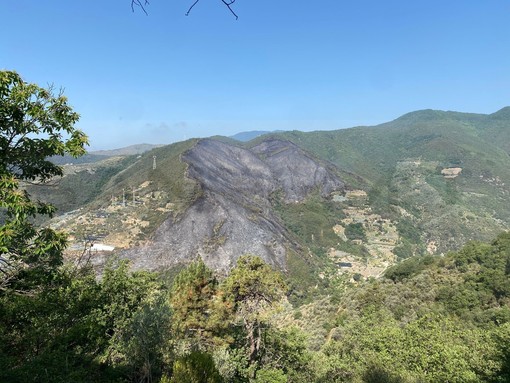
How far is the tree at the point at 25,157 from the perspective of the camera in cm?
798

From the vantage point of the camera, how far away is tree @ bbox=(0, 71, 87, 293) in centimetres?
798

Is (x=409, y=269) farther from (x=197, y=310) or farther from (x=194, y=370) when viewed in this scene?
(x=194, y=370)

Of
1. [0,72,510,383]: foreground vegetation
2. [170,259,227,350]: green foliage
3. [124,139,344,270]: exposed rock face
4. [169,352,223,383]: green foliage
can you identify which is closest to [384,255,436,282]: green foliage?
[0,72,510,383]: foreground vegetation

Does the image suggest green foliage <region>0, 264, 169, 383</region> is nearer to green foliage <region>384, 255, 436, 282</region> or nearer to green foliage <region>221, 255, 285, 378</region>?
green foliage <region>221, 255, 285, 378</region>

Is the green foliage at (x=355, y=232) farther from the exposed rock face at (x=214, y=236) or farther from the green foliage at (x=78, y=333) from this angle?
the green foliage at (x=78, y=333)

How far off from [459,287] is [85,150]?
205 feet

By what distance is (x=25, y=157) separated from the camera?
29.2 ft

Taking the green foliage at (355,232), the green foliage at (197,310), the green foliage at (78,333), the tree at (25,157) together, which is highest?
the tree at (25,157)

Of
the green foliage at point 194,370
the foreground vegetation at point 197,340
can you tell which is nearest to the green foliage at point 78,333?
the foreground vegetation at point 197,340

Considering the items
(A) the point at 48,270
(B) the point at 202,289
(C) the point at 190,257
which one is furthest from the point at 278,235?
(A) the point at 48,270

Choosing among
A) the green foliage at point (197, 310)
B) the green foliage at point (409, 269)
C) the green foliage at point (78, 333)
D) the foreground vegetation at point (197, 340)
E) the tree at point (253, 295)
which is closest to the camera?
the green foliage at point (78, 333)

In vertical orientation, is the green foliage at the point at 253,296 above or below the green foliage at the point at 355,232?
above

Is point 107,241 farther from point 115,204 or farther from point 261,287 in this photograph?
point 261,287

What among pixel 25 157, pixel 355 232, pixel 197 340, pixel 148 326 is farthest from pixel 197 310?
pixel 355 232
